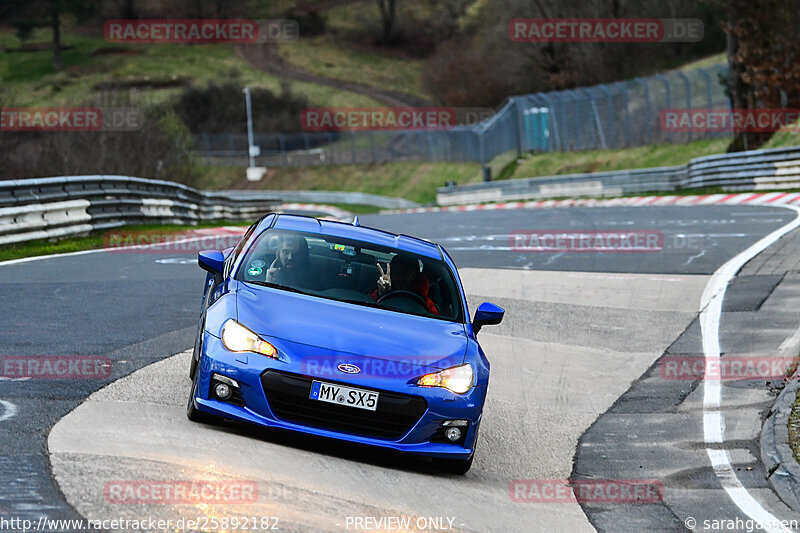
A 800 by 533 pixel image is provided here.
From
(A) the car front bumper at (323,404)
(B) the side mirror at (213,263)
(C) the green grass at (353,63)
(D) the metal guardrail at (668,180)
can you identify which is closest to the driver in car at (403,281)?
(A) the car front bumper at (323,404)

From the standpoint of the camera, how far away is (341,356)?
22.4 ft

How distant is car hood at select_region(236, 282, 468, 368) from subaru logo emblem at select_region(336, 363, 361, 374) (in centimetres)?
10

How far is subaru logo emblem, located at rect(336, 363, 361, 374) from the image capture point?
6789 millimetres

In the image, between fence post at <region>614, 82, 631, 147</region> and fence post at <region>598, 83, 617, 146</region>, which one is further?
fence post at <region>598, 83, 617, 146</region>

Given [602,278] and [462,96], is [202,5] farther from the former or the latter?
[602,278]

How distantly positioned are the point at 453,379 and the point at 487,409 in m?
2.43

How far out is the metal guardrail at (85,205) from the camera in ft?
58.8
